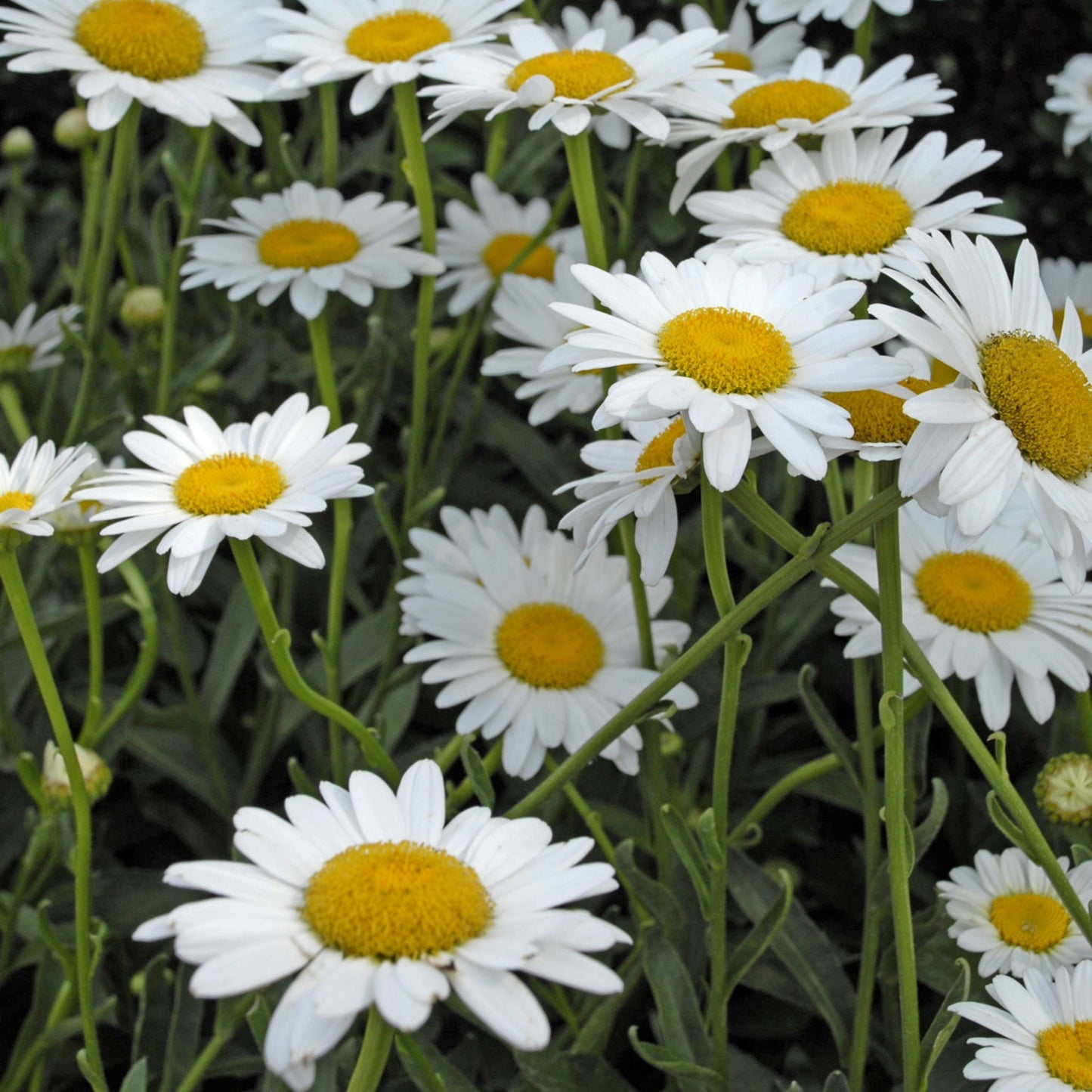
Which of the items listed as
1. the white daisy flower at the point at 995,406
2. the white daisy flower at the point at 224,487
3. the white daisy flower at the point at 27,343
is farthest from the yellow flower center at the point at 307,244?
the white daisy flower at the point at 995,406

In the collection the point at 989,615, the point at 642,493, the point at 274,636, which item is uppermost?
the point at 642,493

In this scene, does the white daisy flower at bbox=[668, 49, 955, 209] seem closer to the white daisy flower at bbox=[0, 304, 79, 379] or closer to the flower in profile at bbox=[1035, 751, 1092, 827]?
the flower in profile at bbox=[1035, 751, 1092, 827]

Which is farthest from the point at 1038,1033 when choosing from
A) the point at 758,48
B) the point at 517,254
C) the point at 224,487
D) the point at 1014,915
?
the point at 758,48

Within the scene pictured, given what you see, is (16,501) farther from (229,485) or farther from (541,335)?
(541,335)

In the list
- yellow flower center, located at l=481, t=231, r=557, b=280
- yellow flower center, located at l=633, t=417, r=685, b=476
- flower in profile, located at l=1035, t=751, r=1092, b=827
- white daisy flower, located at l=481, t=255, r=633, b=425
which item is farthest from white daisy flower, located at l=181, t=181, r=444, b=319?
flower in profile, located at l=1035, t=751, r=1092, b=827

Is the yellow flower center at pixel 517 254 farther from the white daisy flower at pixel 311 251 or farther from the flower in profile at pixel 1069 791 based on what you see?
the flower in profile at pixel 1069 791

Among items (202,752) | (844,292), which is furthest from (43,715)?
(844,292)
